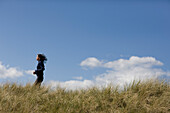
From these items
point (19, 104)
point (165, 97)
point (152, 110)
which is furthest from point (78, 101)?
point (165, 97)

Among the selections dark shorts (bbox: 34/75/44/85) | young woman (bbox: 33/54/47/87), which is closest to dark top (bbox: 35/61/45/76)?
young woman (bbox: 33/54/47/87)

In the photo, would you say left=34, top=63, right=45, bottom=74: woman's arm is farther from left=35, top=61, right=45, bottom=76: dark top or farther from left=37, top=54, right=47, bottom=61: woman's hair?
left=37, top=54, right=47, bottom=61: woman's hair

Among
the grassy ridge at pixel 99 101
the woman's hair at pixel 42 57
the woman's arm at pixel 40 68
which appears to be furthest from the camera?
the woman's hair at pixel 42 57

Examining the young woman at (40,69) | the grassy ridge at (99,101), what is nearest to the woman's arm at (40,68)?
the young woman at (40,69)

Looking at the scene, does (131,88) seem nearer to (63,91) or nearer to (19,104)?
(63,91)

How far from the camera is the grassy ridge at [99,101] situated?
24.4 feet

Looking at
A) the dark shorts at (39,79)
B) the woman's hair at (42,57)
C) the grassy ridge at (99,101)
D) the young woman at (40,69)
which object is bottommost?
the grassy ridge at (99,101)

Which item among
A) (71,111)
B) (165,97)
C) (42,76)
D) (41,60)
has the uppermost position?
(41,60)

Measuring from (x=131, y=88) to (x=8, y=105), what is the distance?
504 centimetres

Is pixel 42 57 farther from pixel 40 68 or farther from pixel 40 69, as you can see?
pixel 40 69

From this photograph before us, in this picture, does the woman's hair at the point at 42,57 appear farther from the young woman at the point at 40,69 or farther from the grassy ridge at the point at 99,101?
the grassy ridge at the point at 99,101

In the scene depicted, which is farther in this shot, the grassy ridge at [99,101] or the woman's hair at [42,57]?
the woman's hair at [42,57]

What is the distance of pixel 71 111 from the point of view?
23.9ft

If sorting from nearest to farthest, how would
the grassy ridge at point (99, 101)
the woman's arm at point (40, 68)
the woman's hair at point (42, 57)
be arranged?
1. the grassy ridge at point (99, 101)
2. the woman's arm at point (40, 68)
3. the woman's hair at point (42, 57)
